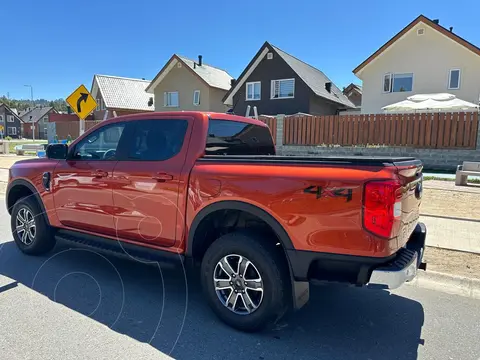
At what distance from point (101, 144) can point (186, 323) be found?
2.30m

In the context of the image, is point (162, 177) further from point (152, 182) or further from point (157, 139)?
point (157, 139)

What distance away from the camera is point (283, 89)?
1064 inches

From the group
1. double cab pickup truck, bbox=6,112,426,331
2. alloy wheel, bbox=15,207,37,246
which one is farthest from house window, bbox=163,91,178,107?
double cab pickup truck, bbox=6,112,426,331

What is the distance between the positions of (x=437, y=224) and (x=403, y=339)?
Answer: 12.7ft

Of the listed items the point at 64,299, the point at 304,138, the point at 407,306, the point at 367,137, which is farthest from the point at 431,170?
the point at 64,299

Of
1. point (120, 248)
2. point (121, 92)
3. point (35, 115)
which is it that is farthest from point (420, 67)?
point (35, 115)

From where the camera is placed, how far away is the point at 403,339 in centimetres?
301

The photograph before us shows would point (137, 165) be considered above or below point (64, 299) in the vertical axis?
above

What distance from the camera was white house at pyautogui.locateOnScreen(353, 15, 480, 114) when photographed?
19.8m

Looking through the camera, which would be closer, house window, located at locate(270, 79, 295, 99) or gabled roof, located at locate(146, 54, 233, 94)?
house window, located at locate(270, 79, 295, 99)

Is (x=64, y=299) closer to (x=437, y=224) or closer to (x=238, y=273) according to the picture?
(x=238, y=273)

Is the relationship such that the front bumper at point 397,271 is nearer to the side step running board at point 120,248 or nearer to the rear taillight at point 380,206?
the rear taillight at point 380,206

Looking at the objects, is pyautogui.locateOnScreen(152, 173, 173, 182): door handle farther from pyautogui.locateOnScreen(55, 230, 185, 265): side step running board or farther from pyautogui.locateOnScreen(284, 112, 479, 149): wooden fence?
pyautogui.locateOnScreen(284, 112, 479, 149): wooden fence

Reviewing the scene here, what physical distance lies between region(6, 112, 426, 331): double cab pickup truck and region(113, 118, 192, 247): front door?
0.01 meters
